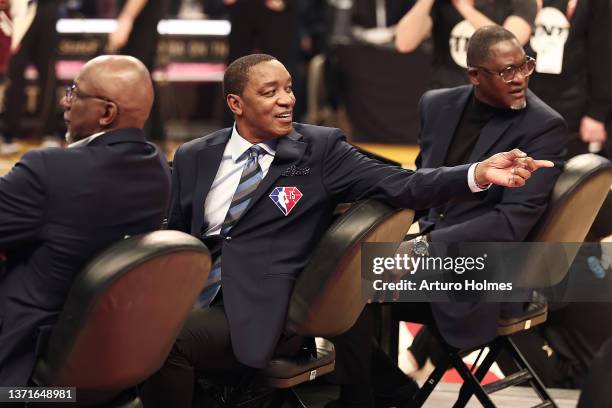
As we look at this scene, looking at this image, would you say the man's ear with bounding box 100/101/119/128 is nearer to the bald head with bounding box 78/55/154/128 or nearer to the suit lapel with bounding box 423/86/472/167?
the bald head with bounding box 78/55/154/128

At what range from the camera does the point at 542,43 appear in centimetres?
535

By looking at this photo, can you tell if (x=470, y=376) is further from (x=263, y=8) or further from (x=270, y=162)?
(x=263, y=8)

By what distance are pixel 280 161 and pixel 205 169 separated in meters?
0.25

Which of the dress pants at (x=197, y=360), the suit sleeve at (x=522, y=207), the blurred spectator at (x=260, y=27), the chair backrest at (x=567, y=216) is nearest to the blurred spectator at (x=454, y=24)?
the suit sleeve at (x=522, y=207)

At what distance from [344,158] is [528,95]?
36.5 inches

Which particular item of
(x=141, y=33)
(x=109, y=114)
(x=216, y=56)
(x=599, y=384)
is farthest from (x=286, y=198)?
(x=216, y=56)

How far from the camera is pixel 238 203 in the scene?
3523 millimetres

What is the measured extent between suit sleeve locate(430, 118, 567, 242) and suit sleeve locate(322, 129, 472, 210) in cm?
46

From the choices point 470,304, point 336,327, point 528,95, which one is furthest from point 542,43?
point 336,327

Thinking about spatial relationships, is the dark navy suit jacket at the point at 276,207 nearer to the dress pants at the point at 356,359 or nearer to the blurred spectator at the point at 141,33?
the dress pants at the point at 356,359

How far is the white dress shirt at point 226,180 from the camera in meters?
3.57

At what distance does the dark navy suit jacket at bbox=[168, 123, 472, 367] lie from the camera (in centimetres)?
331

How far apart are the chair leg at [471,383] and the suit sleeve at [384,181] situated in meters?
0.66

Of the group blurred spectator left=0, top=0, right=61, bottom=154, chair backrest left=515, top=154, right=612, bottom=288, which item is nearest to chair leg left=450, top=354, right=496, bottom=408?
chair backrest left=515, top=154, right=612, bottom=288
